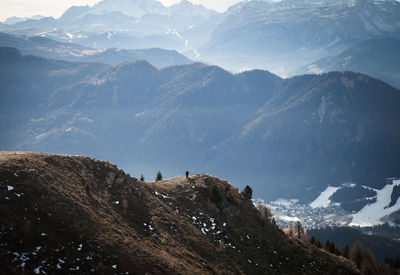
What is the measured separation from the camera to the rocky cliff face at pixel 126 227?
150 feet

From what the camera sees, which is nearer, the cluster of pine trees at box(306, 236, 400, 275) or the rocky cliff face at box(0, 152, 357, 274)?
the rocky cliff face at box(0, 152, 357, 274)

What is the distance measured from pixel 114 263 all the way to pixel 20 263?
11.7 metres

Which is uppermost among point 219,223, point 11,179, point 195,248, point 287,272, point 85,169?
point 85,169

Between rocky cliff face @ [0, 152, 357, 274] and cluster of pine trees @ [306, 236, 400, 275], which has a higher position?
rocky cliff face @ [0, 152, 357, 274]

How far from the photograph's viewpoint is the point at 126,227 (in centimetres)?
5916

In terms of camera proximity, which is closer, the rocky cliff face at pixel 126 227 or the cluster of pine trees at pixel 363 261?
the rocky cliff face at pixel 126 227

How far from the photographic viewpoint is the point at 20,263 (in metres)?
41.5

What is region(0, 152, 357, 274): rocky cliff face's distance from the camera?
45812 millimetres

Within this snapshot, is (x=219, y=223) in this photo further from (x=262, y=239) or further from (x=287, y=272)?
(x=287, y=272)

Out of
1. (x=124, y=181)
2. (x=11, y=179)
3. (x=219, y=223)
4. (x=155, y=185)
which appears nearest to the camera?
(x=11, y=179)

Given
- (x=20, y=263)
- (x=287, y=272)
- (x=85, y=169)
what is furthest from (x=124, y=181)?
(x=287, y=272)

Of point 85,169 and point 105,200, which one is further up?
point 85,169

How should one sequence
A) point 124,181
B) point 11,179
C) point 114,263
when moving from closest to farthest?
point 114,263, point 11,179, point 124,181

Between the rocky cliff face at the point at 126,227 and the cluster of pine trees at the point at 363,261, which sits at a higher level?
the rocky cliff face at the point at 126,227
